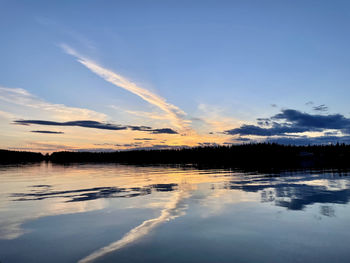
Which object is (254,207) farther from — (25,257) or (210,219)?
(25,257)

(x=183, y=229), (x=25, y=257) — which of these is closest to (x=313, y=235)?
(x=183, y=229)

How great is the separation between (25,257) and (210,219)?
355 inches

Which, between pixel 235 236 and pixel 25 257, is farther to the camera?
pixel 235 236

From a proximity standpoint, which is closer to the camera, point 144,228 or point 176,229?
point 176,229

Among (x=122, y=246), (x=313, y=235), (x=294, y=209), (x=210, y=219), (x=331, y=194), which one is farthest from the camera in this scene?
(x=331, y=194)

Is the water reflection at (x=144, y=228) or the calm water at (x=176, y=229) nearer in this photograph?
the calm water at (x=176, y=229)

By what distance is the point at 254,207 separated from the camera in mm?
17266

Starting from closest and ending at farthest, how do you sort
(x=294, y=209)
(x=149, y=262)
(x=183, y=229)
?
1. (x=149, y=262)
2. (x=183, y=229)
3. (x=294, y=209)

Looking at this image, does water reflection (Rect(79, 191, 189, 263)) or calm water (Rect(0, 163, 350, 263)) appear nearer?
calm water (Rect(0, 163, 350, 263))

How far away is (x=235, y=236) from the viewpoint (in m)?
11.6

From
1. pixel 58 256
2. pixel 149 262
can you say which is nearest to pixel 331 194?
pixel 149 262

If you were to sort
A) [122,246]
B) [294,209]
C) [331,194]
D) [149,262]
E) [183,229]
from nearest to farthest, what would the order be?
1. [149,262]
2. [122,246]
3. [183,229]
4. [294,209]
5. [331,194]

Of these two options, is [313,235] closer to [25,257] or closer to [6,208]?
[25,257]

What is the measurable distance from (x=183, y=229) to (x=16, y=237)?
7628 millimetres
